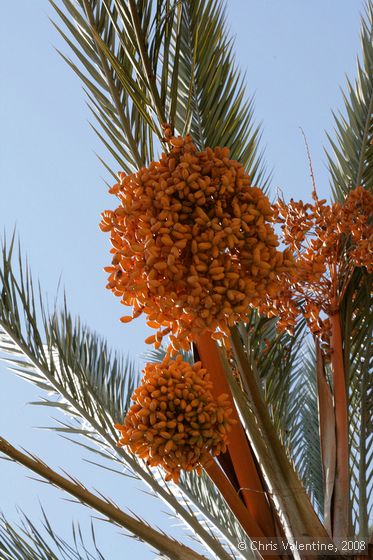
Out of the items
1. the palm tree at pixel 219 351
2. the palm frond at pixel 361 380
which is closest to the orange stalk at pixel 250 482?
the palm tree at pixel 219 351

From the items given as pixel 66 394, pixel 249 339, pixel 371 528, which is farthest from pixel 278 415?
pixel 66 394

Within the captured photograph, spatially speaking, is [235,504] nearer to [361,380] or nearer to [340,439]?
[340,439]

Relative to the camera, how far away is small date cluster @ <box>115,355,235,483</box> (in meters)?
2.51

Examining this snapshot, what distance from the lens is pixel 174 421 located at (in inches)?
98.5

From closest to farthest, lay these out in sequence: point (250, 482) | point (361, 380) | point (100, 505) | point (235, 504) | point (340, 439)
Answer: point (100, 505) < point (235, 504) < point (250, 482) < point (340, 439) < point (361, 380)

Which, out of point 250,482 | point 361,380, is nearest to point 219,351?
point 250,482

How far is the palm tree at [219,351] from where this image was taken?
294cm

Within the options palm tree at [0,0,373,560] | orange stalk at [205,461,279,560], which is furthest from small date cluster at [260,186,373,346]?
orange stalk at [205,461,279,560]

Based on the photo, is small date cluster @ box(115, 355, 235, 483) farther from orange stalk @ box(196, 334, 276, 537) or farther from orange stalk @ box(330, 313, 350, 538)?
orange stalk @ box(330, 313, 350, 538)

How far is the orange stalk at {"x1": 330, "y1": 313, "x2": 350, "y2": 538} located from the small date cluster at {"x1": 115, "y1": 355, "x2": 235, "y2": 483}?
790 millimetres

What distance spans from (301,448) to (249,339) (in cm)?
237

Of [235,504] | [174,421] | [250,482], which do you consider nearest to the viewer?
[174,421]

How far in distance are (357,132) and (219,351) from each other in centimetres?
205

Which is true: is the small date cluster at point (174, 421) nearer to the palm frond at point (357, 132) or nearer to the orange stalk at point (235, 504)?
the orange stalk at point (235, 504)
